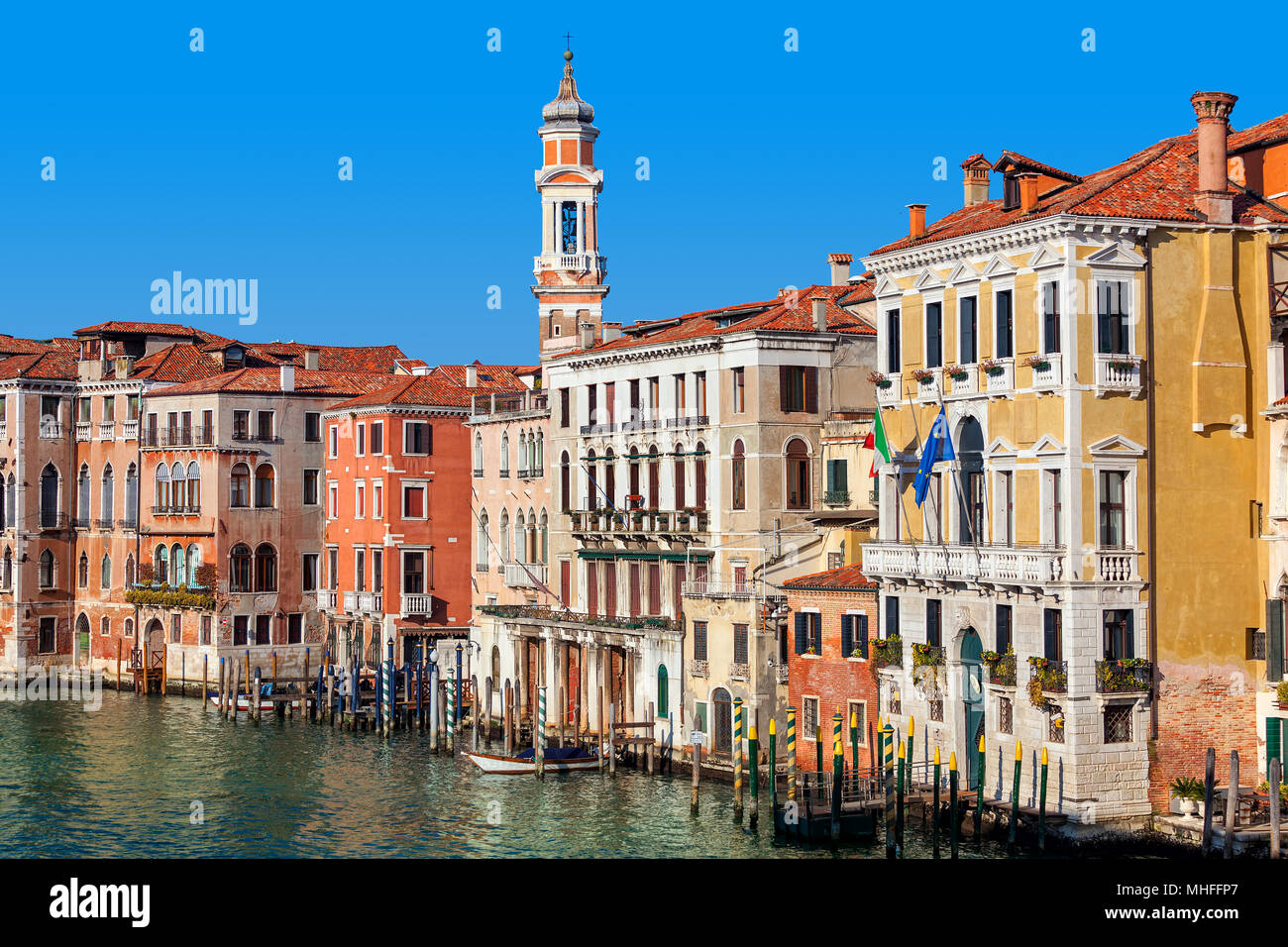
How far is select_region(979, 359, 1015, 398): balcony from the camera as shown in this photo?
33.2 meters

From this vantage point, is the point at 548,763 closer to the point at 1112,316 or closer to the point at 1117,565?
the point at 1117,565

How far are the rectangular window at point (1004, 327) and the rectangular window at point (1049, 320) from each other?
1.11m

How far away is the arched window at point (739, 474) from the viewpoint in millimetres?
46062

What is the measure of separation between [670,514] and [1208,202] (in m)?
19.2

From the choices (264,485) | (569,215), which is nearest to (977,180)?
A: (569,215)

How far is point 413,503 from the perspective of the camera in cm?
6344

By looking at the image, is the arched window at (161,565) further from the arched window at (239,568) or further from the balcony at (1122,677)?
the balcony at (1122,677)

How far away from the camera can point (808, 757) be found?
1608 inches

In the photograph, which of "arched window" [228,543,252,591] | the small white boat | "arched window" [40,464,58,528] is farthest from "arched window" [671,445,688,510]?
"arched window" [40,464,58,528]

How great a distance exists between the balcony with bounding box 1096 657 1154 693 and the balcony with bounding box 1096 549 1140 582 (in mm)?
1442

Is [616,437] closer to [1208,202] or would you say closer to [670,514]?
[670,514]

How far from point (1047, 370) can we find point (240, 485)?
42413 mm

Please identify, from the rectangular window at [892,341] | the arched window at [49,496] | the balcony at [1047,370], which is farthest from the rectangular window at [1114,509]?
the arched window at [49,496]
